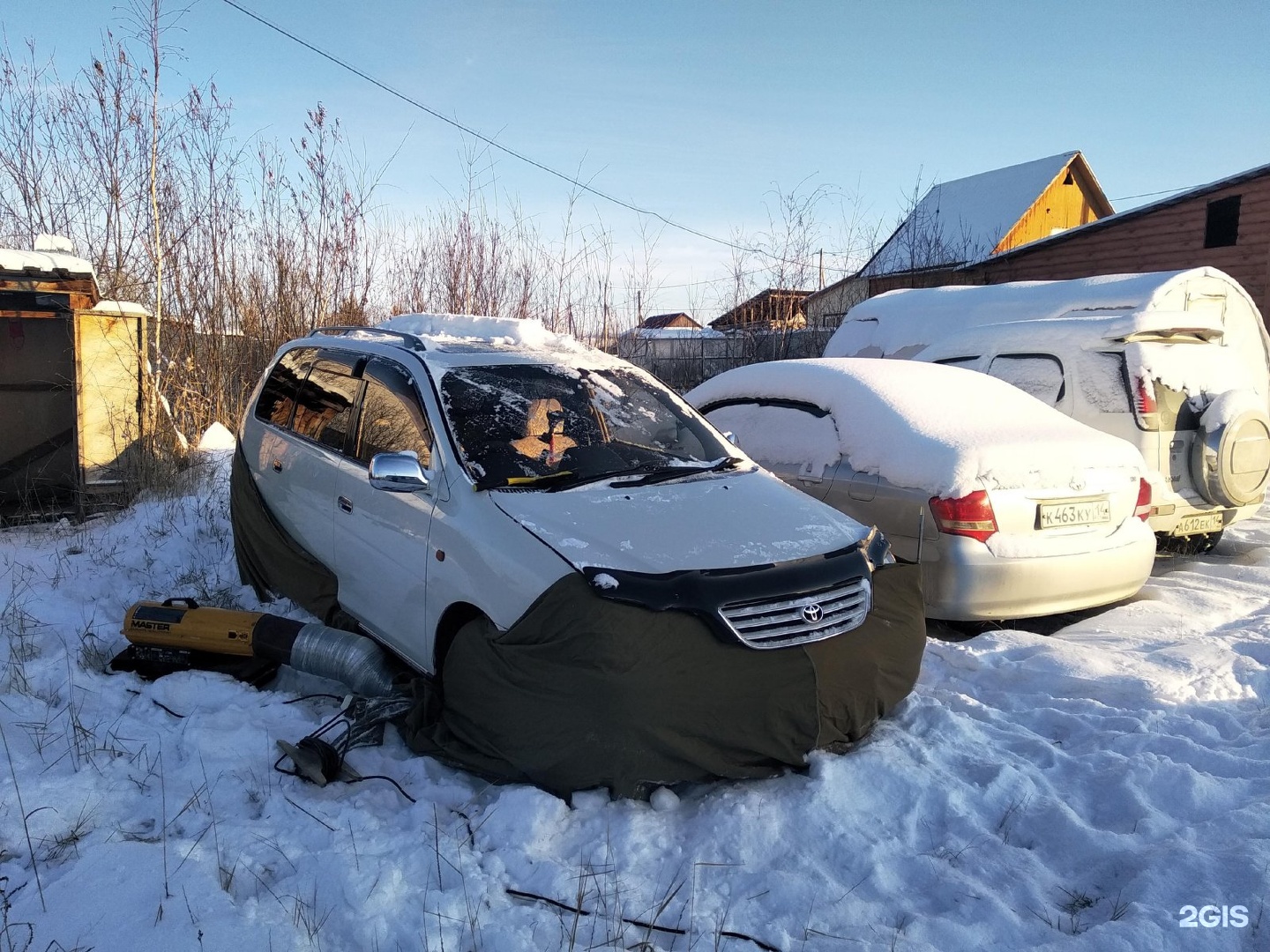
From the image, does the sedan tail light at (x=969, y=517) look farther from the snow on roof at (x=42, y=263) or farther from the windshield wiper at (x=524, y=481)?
the snow on roof at (x=42, y=263)

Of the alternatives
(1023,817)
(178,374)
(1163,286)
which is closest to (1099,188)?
(1163,286)

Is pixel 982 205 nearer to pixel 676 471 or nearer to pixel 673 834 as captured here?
pixel 676 471

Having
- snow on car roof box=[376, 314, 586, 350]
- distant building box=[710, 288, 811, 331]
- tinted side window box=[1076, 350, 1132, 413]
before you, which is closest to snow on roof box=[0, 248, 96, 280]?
snow on car roof box=[376, 314, 586, 350]

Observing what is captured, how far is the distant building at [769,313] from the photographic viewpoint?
→ 15.0 metres

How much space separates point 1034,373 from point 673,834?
217 inches

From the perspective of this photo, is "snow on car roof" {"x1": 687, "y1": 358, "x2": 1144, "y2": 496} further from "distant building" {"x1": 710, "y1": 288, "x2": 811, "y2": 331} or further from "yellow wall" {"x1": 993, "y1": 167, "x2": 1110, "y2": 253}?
"yellow wall" {"x1": 993, "y1": 167, "x2": 1110, "y2": 253}

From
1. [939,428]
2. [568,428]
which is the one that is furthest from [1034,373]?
[568,428]

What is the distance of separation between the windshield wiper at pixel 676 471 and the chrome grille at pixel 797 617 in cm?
95

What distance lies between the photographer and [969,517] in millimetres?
4555

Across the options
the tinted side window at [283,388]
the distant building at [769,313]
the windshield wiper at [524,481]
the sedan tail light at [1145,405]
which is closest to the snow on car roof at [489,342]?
the tinted side window at [283,388]

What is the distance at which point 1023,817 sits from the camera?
3033 millimetres

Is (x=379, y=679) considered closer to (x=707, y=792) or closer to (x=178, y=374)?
(x=707, y=792)

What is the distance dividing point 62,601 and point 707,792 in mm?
4224

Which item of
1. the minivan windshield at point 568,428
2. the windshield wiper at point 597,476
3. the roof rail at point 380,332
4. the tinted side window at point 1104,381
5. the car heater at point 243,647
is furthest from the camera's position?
the tinted side window at point 1104,381
